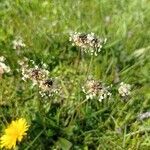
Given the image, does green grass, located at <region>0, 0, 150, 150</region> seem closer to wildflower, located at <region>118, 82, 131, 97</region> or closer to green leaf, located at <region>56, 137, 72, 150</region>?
green leaf, located at <region>56, 137, 72, 150</region>

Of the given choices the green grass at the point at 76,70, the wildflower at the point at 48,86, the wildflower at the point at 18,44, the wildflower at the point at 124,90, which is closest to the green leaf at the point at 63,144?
the green grass at the point at 76,70

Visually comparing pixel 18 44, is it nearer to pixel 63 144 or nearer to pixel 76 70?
pixel 76 70

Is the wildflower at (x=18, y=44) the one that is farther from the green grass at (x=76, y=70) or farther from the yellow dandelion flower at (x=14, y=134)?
the yellow dandelion flower at (x=14, y=134)

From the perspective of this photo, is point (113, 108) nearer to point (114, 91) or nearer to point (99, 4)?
point (114, 91)

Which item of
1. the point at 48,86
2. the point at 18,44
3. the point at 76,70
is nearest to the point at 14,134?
the point at 48,86

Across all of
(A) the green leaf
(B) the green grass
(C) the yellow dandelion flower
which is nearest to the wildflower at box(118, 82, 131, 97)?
(B) the green grass

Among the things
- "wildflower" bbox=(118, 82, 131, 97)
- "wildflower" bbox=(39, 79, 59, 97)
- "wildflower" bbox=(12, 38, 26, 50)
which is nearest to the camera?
"wildflower" bbox=(39, 79, 59, 97)

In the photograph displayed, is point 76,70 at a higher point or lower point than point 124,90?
higher

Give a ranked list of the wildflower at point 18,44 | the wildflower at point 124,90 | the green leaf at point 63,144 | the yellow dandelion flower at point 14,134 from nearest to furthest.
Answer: the yellow dandelion flower at point 14,134, the green leaf at point 63,144, the wildflower at point 124,90, the wildflower at point 18,44

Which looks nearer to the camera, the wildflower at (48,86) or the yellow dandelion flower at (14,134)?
the yellow dandelion flower at (14,134)
